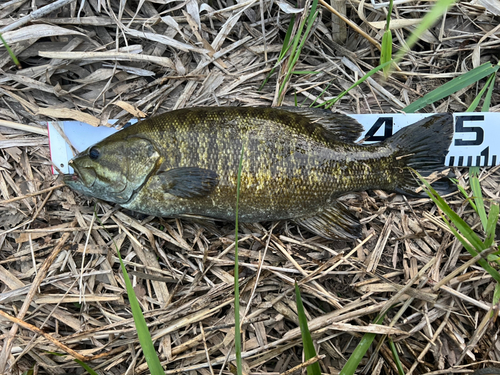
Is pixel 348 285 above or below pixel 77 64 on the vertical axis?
below

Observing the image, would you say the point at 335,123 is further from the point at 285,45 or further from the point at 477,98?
the point at 477,98

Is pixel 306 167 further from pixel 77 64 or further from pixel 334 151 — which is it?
pixel 77 64

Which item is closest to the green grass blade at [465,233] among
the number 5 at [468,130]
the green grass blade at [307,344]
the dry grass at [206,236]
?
the dry grass at [206,236]

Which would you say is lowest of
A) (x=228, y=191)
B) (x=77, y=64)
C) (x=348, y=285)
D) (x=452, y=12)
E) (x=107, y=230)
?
(x=348, y=285)

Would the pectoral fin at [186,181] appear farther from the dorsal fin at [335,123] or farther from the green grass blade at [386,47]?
the green grass blade at [386,47]

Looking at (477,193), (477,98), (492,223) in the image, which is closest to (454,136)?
(477,98)

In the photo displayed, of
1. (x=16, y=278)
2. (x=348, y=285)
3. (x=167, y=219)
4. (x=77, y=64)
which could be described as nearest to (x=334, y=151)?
(x=348, y=285)

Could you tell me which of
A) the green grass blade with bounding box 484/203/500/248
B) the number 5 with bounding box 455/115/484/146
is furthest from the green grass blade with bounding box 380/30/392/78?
the green grass blade with bounding box 484/203/500/248
